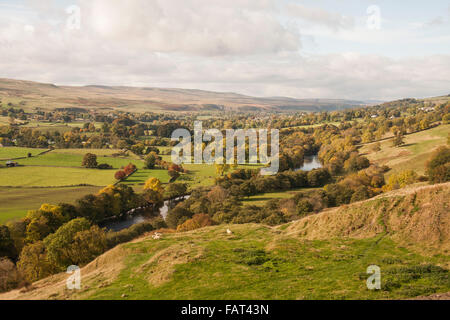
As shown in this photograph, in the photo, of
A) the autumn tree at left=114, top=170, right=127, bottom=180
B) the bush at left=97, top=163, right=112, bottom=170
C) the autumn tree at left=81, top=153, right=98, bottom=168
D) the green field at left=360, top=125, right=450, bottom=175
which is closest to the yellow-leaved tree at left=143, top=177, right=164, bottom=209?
the autumn tree at left=114, top=170, right=127, bottom=180

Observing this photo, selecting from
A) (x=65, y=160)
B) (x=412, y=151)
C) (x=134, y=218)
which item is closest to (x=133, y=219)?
(x=134, y=218)

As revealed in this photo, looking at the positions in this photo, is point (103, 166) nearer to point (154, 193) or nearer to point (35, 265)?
point (154, 193)

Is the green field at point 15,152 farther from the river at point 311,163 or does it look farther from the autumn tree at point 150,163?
the river at point 311,163

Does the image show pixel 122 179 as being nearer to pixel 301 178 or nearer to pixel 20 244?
pixel 20 244

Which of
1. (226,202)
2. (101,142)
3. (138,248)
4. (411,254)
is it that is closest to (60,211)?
(226,202)

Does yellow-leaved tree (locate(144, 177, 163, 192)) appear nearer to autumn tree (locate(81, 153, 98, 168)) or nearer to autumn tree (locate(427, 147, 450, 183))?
autumn tree (locate(81, 153, 98, 168))

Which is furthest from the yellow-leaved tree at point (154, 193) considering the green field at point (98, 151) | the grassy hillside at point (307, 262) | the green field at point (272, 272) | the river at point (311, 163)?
the river at point (311, 163)
